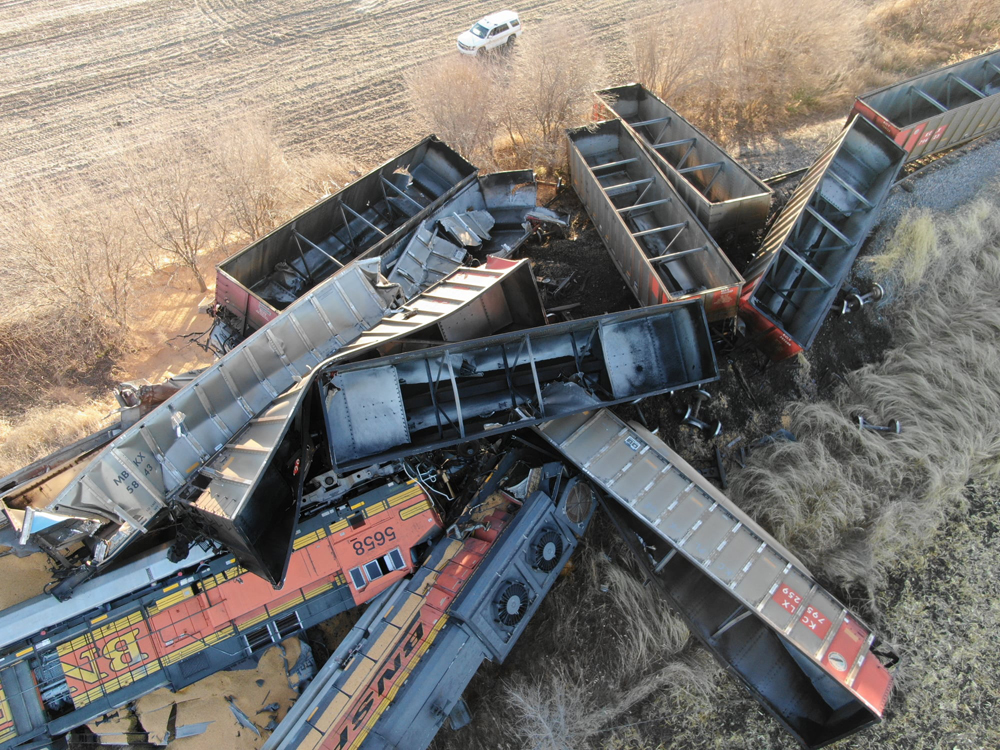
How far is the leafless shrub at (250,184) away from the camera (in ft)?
45.3

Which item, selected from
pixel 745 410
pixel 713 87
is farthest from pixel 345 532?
pixel 713 87

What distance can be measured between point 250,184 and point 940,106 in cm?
1499

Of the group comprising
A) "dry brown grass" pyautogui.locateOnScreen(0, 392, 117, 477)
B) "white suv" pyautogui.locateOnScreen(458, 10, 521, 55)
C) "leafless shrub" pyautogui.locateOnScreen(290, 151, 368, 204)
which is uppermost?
"white suv" pyautogui.locateOnScreen(458, 10, 521, 55)

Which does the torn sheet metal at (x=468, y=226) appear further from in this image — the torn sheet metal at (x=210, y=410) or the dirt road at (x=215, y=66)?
the dirt road at (x=215, y=66)

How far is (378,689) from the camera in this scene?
7414mm

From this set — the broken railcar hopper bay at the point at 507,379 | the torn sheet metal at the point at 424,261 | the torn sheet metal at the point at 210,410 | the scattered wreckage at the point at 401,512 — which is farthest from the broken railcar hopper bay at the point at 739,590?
the torn sheet metal at the point at 424,261

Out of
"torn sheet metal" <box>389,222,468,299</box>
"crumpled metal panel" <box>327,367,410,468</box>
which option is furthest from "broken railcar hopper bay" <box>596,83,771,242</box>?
"crumpled metal panel" <box>327,367,410,468</box>

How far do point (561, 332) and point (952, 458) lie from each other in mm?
6024

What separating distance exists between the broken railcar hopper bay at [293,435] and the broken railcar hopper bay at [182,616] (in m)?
0.55

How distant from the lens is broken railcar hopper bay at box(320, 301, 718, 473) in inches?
328

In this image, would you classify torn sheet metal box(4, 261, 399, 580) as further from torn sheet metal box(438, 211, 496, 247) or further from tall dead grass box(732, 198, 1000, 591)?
tall dead grass box(732, 198, 1000, 591)

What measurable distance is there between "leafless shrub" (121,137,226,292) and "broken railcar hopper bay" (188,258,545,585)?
6747mm

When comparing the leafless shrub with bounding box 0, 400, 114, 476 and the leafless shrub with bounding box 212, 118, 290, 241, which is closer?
the leafless shrub with bounding box 0, 400, 114, 476

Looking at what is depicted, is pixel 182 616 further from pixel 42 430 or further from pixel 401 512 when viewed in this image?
pixel 42 430
